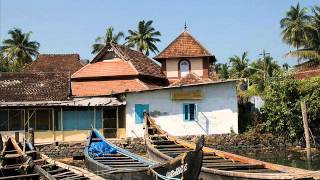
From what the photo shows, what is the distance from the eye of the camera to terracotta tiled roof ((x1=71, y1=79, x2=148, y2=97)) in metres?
31.5

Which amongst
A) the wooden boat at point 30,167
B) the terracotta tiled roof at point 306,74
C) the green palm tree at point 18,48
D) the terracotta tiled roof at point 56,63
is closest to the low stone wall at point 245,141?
the terracotta tiled roof at point 306,74

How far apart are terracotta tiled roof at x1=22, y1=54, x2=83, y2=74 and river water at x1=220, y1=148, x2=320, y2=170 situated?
21.8 m

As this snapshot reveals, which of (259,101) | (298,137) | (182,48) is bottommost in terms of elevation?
(298,137)

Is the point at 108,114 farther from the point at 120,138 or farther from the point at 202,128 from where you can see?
the point at 202,128

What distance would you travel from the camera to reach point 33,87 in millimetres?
28469

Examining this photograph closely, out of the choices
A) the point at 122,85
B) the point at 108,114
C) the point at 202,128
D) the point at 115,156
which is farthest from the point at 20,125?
the point at 115,156

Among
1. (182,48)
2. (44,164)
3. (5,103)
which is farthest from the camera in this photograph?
(182,48)

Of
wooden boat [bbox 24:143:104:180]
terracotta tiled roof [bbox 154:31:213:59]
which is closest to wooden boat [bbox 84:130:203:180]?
wooden boat [bbox 24:143:104:180]

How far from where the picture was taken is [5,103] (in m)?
26.0

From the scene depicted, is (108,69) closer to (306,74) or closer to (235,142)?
(235,142)

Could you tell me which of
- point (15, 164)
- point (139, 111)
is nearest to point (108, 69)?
point (139, 111)

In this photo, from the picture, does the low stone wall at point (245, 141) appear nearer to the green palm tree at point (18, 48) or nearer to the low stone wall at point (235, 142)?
the low stone wall at point (235, 142)

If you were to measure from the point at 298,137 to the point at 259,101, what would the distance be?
3471 millimetres

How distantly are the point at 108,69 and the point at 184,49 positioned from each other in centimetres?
588
